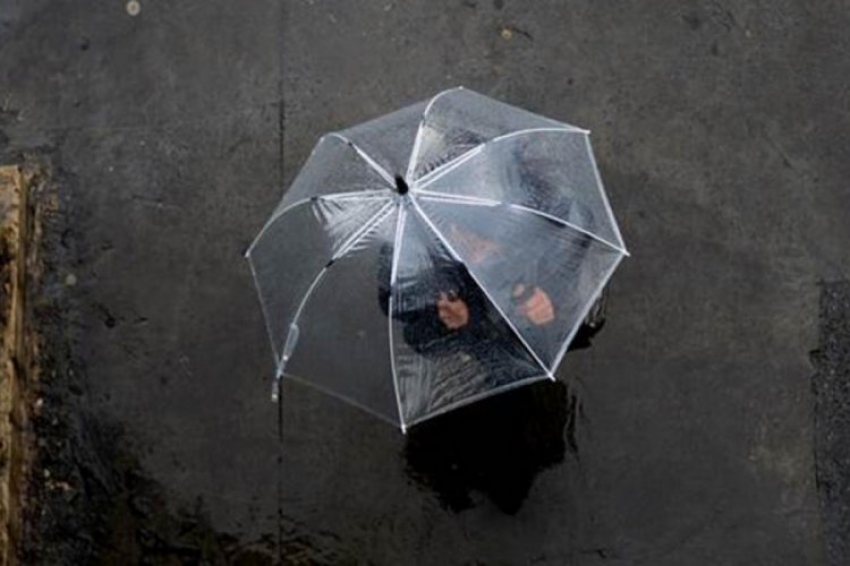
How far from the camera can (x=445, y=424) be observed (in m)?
5.99

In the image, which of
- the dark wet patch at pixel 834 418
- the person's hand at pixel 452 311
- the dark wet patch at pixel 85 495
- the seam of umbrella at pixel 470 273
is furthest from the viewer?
the dark wet patch at pixel 85 495

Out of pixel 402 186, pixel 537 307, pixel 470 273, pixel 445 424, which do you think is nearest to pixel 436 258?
pixel 470 273

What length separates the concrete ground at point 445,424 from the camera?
19.5 ft

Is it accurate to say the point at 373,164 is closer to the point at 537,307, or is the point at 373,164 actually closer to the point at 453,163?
the point at 453,163

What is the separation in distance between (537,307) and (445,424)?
132 cm

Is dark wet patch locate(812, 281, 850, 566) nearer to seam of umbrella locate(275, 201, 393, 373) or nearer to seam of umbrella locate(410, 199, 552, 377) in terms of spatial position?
seam of umbrella locate(410, 199, 552, 377)

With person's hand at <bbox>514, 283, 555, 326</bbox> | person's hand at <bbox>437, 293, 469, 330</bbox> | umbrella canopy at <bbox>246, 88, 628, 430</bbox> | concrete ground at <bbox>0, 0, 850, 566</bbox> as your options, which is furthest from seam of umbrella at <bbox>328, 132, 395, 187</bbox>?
concrete ground at <bbox>0, 0, 850, 566</bbox>

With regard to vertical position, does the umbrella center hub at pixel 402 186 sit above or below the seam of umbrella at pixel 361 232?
above

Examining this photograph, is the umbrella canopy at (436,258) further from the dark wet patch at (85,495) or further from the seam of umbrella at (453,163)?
the dark wet patch at (85,495)

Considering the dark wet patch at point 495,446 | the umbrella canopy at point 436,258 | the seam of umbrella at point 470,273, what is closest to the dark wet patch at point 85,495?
the dark wet patch at point 495,446

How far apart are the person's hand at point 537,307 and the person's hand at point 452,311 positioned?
206 millimetres

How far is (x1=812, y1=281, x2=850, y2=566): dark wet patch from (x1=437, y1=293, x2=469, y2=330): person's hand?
2.10 m

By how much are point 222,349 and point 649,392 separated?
2.06 metres

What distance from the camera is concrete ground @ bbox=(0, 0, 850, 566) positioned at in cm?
596
